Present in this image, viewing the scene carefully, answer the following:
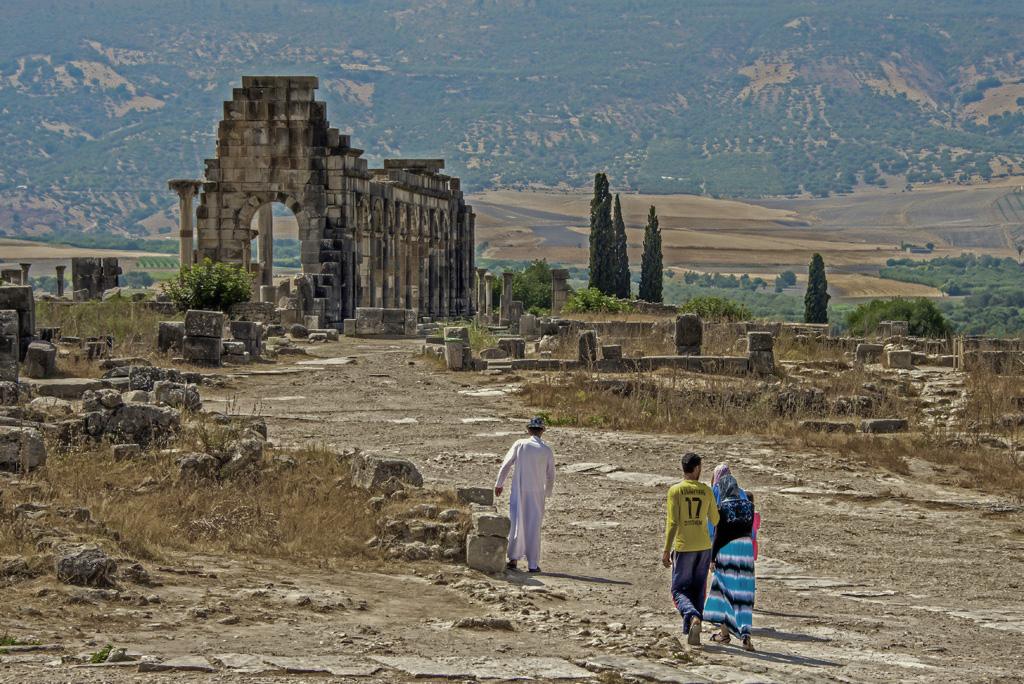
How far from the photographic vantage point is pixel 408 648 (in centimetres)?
1148

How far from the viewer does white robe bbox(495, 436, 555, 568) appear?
14875 millimetres

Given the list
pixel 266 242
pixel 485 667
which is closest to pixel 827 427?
pixel 485 667

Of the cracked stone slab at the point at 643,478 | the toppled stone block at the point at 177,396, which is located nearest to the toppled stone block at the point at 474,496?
the cracked stone slab at the point at 643,478

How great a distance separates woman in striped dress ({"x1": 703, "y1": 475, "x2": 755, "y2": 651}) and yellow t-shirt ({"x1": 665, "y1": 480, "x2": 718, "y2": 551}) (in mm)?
164

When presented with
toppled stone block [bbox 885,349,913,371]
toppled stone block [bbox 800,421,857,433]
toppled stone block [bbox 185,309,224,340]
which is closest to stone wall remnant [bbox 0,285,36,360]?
toppled stone block [bbox 185,309,224,340]

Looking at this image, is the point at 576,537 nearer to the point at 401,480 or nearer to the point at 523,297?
the point at 401,480

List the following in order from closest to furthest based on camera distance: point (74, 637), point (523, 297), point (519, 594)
→ point (74, 637)
point (519, 594)
point (523, 297)

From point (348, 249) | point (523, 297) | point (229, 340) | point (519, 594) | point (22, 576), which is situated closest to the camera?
point (22, 576)

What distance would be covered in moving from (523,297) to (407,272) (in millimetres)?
9301

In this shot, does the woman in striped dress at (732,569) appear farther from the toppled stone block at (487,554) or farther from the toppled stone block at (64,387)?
the toppled stone block at (64,387)

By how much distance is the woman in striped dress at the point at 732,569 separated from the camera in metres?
12.5

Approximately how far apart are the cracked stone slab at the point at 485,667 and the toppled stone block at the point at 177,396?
1001cm

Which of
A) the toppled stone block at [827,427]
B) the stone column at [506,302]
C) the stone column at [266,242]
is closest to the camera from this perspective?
the toppled stone block at [827,427]

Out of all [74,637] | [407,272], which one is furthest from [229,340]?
[407,272]
